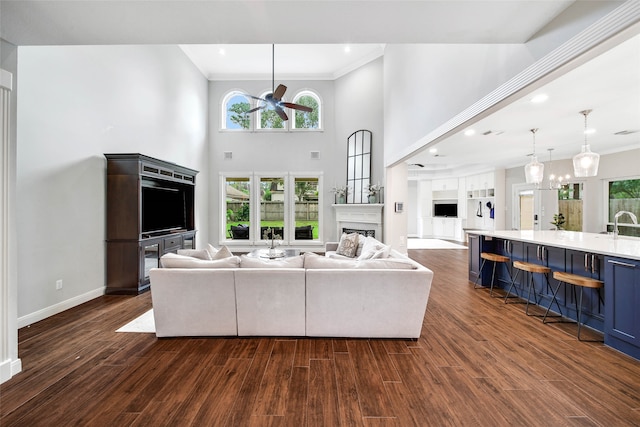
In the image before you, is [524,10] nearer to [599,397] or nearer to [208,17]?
[208,17]

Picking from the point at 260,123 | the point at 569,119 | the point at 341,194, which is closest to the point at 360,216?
the point at 341,194

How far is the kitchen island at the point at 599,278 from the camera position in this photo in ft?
8.40

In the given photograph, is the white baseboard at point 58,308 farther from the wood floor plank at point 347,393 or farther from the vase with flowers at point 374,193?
the vase with flowers at point 374,193

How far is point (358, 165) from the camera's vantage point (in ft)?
25.8

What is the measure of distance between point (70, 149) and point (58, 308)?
2.04m

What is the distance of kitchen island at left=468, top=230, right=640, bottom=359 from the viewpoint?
2561mm

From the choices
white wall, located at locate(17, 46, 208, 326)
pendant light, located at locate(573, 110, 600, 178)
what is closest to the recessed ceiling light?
pendant light, located at locate(573, 110, 600, 178)

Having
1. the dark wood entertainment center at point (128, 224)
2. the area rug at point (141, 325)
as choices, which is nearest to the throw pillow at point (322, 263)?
the area rug at point (141, 325)

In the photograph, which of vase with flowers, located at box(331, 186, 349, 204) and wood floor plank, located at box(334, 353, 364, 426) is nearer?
wood floor plank, located at box(334, 353, 364, 426)

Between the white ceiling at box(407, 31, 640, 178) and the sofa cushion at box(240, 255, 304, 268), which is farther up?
the white ceiling at box(407, 31, 640, 178)

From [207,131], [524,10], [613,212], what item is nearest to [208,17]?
[524,10]

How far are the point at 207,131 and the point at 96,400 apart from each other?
7.55 metres

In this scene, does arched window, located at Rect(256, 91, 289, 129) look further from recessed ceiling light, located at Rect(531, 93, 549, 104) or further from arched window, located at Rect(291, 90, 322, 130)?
recessed ceiling light, located at Rect(531, 93, 549, 104)

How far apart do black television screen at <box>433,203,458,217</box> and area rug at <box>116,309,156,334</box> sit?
36.4 feet
